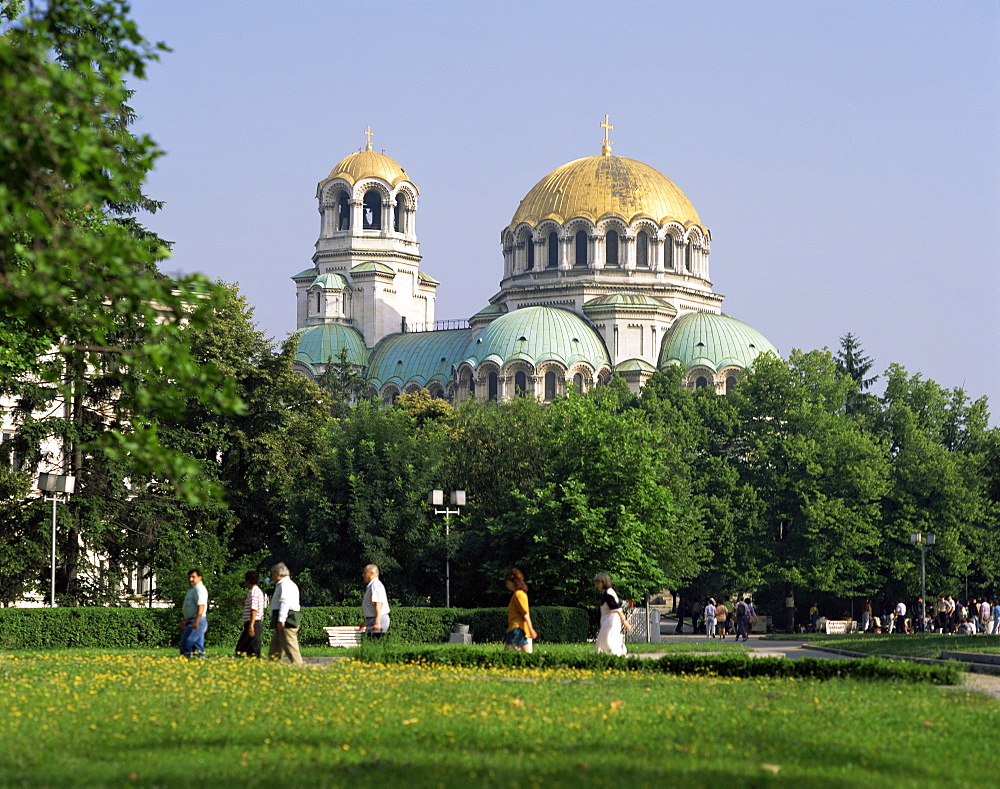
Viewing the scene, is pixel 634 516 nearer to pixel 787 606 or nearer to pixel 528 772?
pixel 787 606

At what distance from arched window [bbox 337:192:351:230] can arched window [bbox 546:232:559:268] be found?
15444 mm

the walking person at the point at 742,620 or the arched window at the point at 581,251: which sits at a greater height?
the arched window at the point at 581,251

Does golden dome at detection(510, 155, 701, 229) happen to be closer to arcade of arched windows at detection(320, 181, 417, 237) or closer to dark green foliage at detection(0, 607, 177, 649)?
arcade of arched windows at detection(320, 181, 417, 237)

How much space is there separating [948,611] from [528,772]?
42.5 meters

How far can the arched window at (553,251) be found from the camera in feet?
317

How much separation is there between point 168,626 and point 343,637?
3520 mm

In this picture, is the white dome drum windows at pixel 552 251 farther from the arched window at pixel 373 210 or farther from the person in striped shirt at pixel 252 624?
the person in striped shirt at pixel 252 624

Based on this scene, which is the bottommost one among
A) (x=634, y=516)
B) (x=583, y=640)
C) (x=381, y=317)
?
(x=583, y=640)

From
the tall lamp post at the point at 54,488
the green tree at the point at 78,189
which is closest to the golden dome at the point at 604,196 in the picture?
the tall lamp post at the point at 54,488

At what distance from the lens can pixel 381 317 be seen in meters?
103

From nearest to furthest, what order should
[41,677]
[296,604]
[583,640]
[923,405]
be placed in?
[41,677] < [296,604] < [583,640] < [923,405]

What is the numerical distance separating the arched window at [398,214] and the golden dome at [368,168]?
1.61 metres

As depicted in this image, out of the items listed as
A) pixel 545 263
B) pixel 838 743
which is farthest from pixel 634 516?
pixel 545 263

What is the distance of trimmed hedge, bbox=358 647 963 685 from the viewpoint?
1667cm
